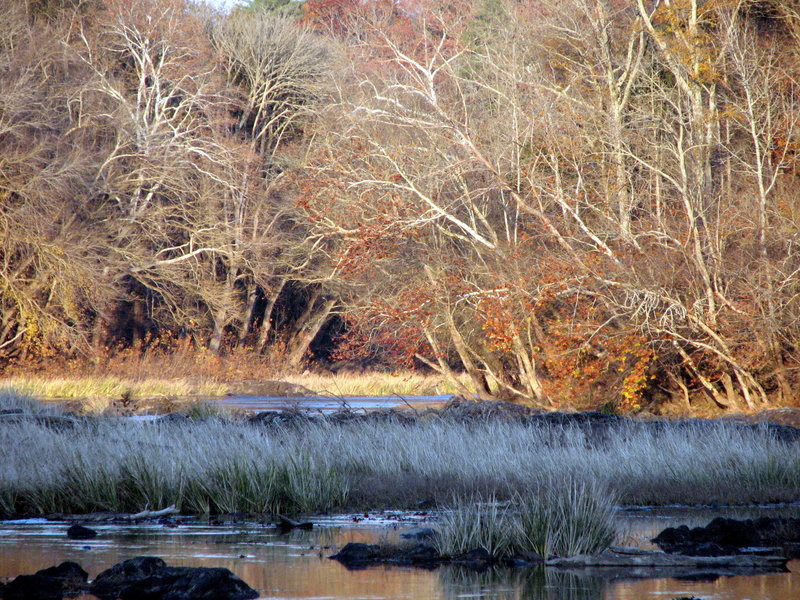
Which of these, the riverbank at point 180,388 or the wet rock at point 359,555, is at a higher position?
the wet rock at point 359,555

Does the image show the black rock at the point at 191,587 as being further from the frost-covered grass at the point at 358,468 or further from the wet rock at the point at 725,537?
the wet rock at the point at 725,537

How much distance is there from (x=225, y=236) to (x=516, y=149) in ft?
48.1

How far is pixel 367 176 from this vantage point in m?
24.5

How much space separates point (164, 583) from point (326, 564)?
4.50 ft

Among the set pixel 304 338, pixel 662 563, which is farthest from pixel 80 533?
pixel 304 338

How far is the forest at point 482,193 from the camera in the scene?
2059 centimetres

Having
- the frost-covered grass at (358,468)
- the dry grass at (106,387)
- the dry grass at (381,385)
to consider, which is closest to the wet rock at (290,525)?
the frost-covered grass at (358,468)

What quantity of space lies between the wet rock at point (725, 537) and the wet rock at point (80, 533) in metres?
4.58

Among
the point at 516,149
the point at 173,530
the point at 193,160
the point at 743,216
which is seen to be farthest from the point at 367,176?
the point at 173,530

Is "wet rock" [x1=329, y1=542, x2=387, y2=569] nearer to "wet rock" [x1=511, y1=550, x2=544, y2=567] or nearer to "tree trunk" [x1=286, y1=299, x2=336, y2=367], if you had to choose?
"wet rock" [x1=511, y1=550, x2=544, y2=567]

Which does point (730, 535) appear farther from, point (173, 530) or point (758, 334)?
point (758, 334)

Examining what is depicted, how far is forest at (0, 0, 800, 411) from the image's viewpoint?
20.6m

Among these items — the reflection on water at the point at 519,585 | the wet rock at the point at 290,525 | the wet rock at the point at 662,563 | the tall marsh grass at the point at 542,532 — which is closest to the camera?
the reflection on water at the point at 519,585

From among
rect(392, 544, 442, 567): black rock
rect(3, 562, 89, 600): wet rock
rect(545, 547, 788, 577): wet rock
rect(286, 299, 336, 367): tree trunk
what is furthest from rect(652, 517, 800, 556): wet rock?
rect(286, 299, 336, 367): tree trunk
